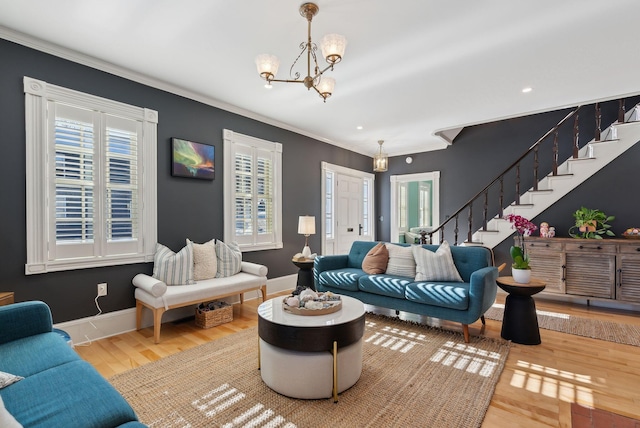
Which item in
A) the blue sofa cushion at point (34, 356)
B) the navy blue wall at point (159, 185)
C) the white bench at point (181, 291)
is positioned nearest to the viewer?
the blue sofa cushion at point (34, 356)

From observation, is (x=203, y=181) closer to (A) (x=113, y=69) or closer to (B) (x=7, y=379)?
(A) (x=113, y=69)

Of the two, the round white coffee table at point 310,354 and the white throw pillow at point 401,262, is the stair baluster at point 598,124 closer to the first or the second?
the white throw pillow at point 401,262

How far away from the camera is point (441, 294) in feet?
9.65

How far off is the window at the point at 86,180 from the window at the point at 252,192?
96 cm

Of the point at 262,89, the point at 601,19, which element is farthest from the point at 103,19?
the point at 601,19

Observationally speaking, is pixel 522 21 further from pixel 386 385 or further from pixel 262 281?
pixel 262 281

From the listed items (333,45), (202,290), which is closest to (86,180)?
(202,290)

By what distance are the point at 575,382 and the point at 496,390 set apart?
0.63 meters

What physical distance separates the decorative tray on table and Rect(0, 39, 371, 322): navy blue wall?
1968 millimetres

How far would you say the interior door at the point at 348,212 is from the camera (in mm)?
6016

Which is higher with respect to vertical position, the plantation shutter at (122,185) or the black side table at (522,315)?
the plantation shutter at (122,185)

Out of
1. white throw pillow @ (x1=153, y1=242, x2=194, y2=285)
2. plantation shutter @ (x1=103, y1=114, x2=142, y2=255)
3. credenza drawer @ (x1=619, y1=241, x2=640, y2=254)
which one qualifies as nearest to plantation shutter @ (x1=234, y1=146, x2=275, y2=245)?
white throw pillow @ (x1=153, y1=242, x2=194, y2=285)

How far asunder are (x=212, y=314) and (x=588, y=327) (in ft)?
13.2

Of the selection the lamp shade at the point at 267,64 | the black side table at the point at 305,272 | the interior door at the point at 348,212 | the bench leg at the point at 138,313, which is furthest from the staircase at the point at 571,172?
the bench leg at the point at 138,313
